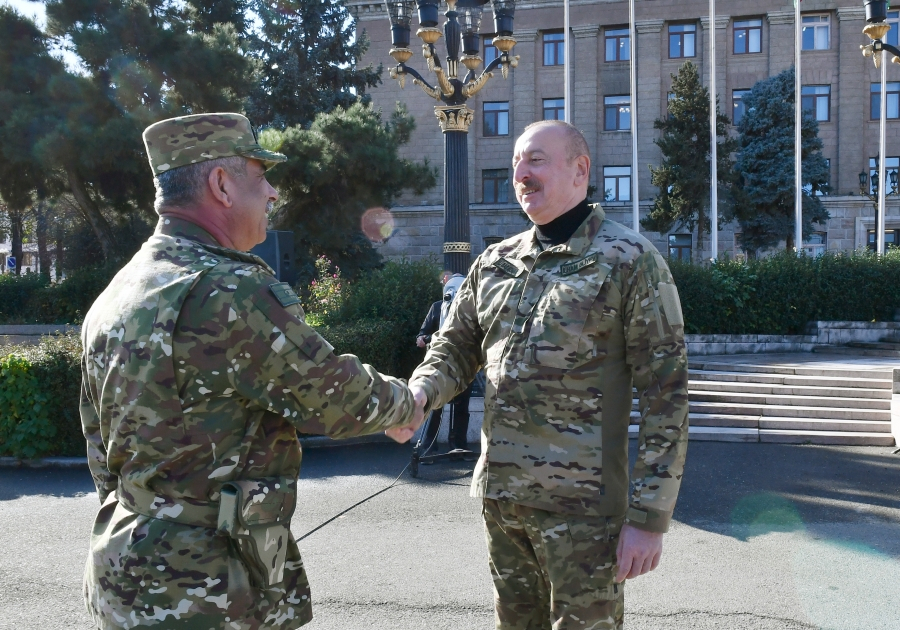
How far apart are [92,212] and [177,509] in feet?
73.6

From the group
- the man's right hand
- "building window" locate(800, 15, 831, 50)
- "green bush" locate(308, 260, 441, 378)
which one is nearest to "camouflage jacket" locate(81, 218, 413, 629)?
the man's right hand

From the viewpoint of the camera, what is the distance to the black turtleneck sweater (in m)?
2.75

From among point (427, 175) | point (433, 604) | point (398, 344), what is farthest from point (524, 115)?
point (433, 604)

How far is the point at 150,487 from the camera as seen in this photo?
6.61ft

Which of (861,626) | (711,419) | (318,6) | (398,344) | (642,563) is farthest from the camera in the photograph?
(318,6)

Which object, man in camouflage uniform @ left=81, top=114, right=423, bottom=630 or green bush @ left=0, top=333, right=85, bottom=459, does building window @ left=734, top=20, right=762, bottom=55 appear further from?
man in camouflage uniform @ left=81, top=114, right=423, bottom=630

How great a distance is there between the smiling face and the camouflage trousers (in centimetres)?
106

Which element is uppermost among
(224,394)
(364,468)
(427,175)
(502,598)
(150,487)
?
(427,175)

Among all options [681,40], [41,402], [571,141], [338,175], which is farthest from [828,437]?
[681,40]

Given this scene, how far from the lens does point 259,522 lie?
2.02m

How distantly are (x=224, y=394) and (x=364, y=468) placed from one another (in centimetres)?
626

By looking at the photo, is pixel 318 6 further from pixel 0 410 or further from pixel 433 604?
pixel 433 604

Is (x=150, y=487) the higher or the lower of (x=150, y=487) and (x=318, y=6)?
the lower

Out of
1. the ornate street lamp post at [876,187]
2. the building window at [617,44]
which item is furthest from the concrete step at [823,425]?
the building window at [617,44]
